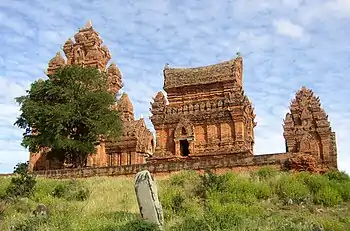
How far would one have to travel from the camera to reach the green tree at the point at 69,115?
99.0 ft

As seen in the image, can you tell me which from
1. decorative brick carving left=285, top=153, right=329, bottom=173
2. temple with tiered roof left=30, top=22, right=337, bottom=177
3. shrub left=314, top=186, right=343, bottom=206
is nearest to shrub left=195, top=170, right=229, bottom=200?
shrub left=314, top=186, right=343, bottom=206

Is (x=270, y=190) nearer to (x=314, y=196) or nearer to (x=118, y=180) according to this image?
(x=314, y=196)

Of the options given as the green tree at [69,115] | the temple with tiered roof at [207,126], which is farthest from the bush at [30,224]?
the green tree at [69,115]

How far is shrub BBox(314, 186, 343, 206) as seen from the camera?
18016 mm

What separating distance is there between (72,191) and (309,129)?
18.5m

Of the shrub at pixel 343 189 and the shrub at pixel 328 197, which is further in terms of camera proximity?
the shrub at pixel 343 189

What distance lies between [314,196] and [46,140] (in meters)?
17.6

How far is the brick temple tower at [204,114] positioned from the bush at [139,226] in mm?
18106

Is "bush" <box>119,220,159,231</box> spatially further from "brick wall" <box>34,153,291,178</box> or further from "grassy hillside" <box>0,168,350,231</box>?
"brick wall" <box>34,153,291,178</box>

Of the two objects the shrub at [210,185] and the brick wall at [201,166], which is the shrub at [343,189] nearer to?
the brick wall at [201,166]

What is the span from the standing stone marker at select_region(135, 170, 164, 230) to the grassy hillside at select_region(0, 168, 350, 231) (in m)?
0.48

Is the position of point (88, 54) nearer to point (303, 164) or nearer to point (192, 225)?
point (303, 164)

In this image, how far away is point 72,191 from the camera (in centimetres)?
2078

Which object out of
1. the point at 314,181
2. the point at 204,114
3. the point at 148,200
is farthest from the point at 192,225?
the point at 204,114
